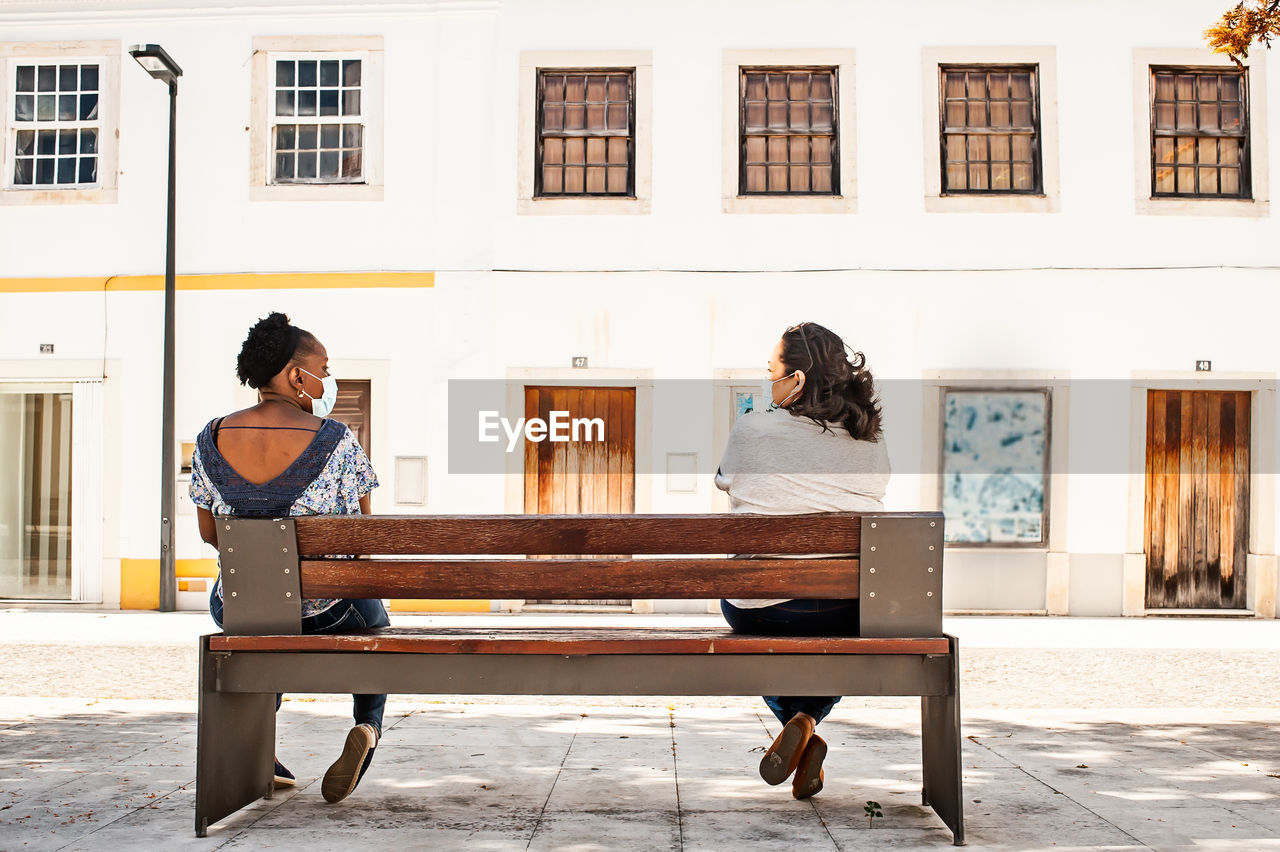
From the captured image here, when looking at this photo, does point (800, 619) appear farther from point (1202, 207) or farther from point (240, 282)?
point (1202, 207)

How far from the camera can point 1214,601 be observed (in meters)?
13.2

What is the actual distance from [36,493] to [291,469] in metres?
10.8

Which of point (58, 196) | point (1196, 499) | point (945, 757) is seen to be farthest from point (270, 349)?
point (1196, 499)

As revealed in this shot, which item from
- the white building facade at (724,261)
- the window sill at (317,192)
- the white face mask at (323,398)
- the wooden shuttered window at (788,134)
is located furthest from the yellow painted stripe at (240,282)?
the white face mask at (323,398)

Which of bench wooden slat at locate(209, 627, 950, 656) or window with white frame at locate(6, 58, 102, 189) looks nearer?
bench wooden slat at locate(209, 627, 950, 656)

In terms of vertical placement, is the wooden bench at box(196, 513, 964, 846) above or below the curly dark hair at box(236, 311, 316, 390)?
below

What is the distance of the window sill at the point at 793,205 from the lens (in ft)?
43.3

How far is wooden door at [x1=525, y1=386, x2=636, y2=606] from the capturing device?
13.2m

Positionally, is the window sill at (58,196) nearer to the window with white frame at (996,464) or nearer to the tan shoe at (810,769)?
the window with white frame at (996,464)

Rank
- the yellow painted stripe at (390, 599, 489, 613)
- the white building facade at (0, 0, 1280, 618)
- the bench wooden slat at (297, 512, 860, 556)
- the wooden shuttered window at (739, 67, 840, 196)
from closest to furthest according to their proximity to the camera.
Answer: the bench wooden slat at (297, 512, 860, 556) → the yellow painted stripe at (390, 599, 489, 613) → the white building facade at (0, 0, 1280, 618) → the wooden shuttered window at (739, 67, 840, 196)

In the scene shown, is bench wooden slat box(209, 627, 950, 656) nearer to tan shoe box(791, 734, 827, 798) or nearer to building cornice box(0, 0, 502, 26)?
tan shoe box(791, 734, 827, 798)

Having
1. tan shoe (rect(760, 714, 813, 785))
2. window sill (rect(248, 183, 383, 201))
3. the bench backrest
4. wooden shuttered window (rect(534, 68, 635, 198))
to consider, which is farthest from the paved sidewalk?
wooden shuttered window (rect(534, 68, 635, 198))

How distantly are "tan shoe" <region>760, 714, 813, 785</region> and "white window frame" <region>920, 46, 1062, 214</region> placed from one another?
9847mm

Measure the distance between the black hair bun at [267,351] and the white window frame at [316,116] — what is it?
30.1 feet
